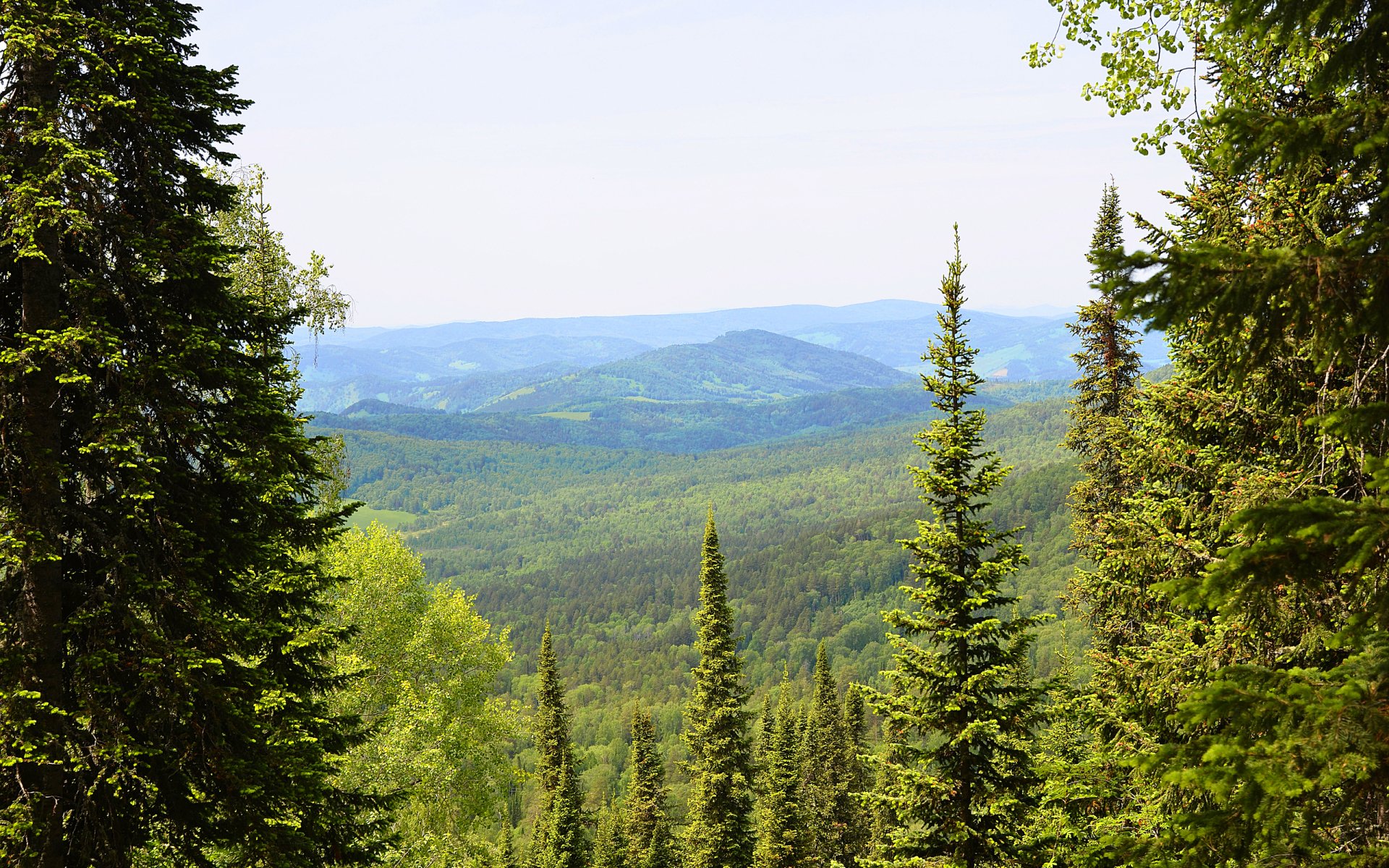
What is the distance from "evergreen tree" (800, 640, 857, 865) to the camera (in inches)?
1740

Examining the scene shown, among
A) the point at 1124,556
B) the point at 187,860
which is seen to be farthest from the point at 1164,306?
the point at 187,860

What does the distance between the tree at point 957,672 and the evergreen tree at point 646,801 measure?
26754 mm

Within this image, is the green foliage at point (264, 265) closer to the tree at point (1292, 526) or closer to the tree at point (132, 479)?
the tree at point (132, 479)

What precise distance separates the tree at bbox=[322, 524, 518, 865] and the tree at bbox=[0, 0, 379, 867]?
10.7m

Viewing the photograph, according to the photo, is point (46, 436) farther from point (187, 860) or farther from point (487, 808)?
point (487, 808)

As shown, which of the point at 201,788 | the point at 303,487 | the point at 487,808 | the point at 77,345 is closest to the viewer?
the point at 77,345

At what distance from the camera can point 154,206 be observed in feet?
26.3

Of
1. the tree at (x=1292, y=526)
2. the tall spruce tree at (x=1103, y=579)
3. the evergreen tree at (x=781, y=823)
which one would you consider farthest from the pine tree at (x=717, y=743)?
the tree at (x=1292, y=526)

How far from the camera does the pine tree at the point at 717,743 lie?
28375 mm

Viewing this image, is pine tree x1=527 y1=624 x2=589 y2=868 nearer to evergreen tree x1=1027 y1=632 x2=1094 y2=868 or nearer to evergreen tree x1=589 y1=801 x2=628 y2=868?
evergreen tree x1=589 y1=801 x2=628 y2=868

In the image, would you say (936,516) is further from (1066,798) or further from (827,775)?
(827,775)

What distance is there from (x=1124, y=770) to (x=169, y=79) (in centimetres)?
1616

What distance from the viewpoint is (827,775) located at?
47438 mm

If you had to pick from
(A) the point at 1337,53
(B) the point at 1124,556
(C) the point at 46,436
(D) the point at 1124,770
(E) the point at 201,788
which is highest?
(A) the point at 1337,53
